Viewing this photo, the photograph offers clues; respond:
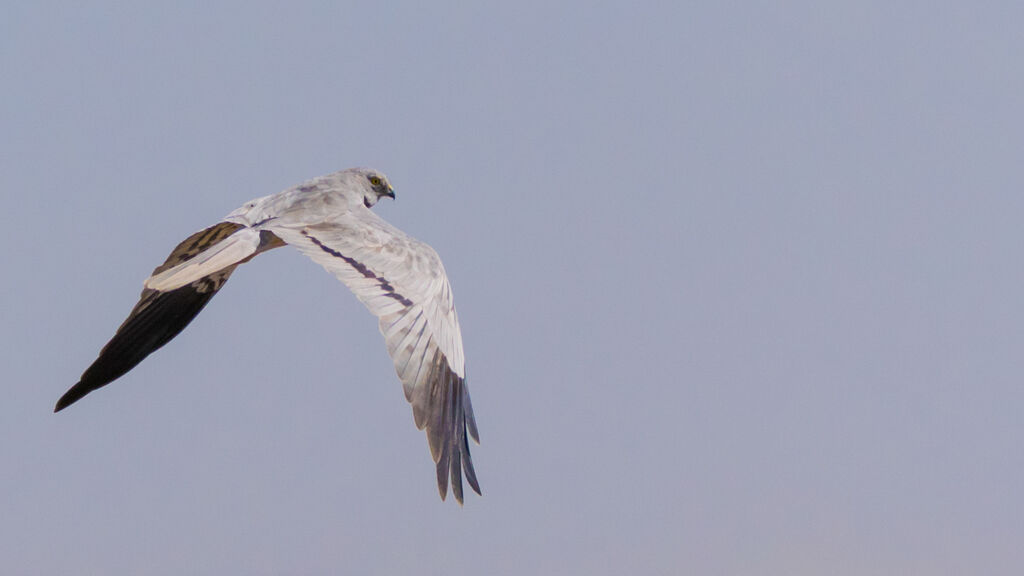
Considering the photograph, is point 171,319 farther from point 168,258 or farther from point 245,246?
point 245,246

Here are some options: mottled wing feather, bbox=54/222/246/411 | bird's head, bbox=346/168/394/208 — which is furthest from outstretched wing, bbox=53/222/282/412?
bird's head, bbox=346/168/394/208

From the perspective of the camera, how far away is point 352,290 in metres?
11.7

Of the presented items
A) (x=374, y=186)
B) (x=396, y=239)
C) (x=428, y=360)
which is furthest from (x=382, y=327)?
(x=374, y=186)

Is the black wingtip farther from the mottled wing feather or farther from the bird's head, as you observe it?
the bird's head

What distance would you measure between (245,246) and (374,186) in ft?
12.9

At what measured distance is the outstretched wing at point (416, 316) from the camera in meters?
11.4

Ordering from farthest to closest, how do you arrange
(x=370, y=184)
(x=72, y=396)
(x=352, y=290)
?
(x=370, y=184) → (x=72, y=396) → (x=352, y=290)

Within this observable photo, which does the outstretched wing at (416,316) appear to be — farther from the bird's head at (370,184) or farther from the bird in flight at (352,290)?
the bird's head at (370,184)

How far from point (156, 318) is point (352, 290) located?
3.75m

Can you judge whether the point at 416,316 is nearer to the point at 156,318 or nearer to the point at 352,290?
the point at 352,290

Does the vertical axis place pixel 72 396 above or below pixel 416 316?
below

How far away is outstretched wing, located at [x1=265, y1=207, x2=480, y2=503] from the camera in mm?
11422

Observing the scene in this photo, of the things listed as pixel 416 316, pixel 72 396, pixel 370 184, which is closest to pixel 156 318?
pixel 72 396

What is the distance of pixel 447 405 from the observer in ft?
38.6
